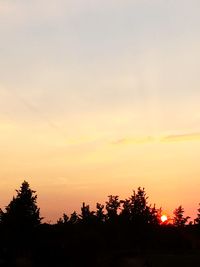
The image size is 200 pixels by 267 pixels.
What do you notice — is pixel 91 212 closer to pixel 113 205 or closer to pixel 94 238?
pixel 113 205

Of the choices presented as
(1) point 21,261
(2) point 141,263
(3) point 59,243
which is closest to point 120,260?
(2) point 141,263

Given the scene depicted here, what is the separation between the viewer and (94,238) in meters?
33.6

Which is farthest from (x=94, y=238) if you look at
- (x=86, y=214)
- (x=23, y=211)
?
(x=86, y=214)

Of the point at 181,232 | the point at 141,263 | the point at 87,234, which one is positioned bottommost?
the point at 141,263

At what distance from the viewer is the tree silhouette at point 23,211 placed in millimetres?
49250

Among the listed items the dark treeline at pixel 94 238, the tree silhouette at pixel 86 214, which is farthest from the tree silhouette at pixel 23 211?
the tree silhouette at pixel 86 214

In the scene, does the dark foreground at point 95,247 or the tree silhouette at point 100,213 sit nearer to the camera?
the dark foreground at point 95,247

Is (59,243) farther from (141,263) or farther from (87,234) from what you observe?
(141,263)

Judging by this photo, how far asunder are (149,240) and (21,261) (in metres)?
19.8

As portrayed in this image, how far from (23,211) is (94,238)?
1847 cm

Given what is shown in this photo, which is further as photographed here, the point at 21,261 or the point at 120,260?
the point at 21,261

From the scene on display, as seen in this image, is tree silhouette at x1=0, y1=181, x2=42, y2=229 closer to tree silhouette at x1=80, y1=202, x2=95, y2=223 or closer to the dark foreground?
the dark foreground

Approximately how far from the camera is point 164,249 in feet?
174

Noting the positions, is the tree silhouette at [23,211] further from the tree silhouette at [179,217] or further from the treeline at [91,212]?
the tree silhouette at [179,217]
